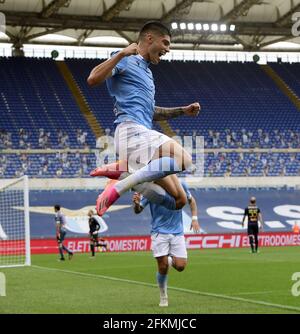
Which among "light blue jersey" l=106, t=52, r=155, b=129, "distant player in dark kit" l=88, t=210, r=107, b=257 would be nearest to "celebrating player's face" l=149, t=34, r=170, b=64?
"light blue jersey" l=106, t=52, r=155, b=129

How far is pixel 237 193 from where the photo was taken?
38.9m

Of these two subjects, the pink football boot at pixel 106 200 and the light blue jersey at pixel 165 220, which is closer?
the pink football boot at pixel 106 200

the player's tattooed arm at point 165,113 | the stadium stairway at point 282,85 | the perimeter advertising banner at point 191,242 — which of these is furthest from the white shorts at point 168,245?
the stadium stairway at point 282,85

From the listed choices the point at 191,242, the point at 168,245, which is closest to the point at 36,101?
the point at 191,242

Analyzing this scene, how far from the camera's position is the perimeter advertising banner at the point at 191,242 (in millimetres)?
33781

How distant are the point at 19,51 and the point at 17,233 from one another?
22.5 metres

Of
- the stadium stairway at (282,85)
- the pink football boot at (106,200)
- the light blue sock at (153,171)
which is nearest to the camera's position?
the light blue sock at (153,171)

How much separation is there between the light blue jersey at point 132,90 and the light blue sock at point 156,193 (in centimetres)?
67

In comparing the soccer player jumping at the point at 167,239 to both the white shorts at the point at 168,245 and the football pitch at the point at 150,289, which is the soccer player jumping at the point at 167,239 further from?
the football pitch at the point at 150,289

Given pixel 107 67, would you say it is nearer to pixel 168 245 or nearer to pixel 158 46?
pixel 158 46

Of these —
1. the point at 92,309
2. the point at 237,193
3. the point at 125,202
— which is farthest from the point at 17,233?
the point at 92,309
